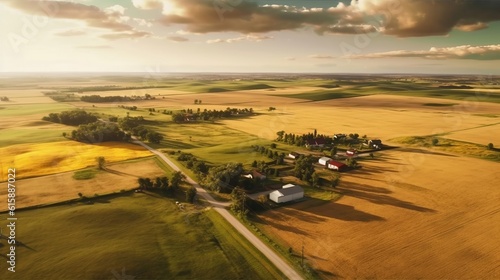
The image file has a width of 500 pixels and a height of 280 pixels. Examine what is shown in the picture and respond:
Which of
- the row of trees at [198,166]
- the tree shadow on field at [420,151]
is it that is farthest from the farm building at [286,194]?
the tree shadow on field at [420,151]

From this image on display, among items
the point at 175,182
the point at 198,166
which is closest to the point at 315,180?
the point at 198,166

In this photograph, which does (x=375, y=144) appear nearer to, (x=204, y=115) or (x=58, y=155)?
(x=204, y=115)

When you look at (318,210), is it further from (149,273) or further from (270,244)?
(149,273)

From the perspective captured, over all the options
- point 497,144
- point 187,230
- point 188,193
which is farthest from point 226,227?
point 497,144

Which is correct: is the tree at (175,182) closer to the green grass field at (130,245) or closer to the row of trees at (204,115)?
the green grass field at (130,245)

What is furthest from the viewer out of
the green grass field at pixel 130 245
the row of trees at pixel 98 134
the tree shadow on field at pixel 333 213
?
the row of trees at pixel 98 134

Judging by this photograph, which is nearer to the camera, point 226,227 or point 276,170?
point 226,227
